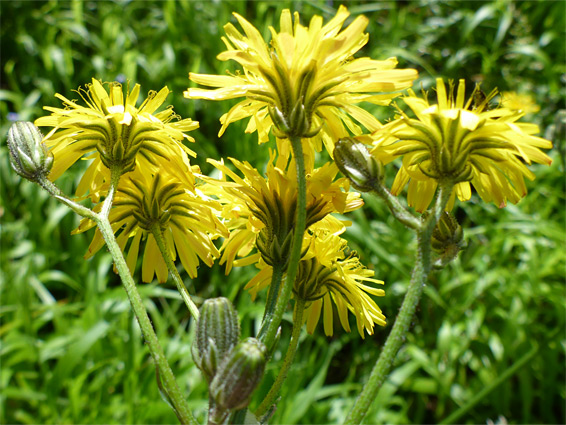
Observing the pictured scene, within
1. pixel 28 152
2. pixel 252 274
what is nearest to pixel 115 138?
pixel 28 152

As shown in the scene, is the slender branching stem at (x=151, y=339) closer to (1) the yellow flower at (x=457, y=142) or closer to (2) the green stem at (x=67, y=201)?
(2) the green stem at (x=67, y=201)

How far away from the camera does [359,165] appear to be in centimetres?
93

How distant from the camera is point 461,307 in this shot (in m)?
3.70

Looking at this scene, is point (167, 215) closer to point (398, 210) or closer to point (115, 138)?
point (115, 138)

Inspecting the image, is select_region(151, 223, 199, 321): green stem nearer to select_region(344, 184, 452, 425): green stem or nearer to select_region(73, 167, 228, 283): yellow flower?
select_region(73, 167, 228, 283): yellow flower

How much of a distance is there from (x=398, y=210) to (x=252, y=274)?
8.17 ft

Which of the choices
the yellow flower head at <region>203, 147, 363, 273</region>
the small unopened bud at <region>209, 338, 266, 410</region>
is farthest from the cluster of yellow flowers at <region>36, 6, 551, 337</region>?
the small unopened bud at <region>209, 338, 266, 410</region>

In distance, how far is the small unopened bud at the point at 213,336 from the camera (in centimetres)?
83

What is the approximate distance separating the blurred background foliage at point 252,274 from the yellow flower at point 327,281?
4.01 feet

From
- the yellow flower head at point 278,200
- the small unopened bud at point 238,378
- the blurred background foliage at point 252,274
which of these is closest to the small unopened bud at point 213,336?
the small unopened bud at point 238,378

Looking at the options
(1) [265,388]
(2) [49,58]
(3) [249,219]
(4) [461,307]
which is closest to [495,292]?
(4) [461,307]

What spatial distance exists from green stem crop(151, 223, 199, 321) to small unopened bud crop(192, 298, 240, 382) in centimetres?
9

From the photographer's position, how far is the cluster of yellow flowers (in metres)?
0.94

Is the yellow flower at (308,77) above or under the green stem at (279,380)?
above
